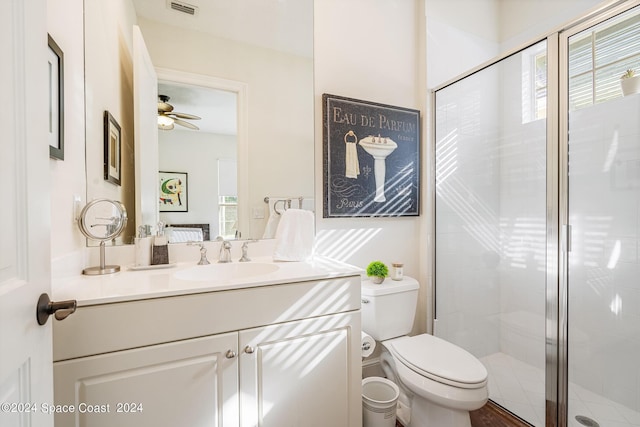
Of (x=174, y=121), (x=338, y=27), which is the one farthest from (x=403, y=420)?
(x=338, y=27)

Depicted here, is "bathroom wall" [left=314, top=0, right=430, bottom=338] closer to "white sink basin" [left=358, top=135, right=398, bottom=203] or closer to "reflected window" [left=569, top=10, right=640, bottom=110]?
"white sink basin" [left=358, top=135, right=398, bottom=203]

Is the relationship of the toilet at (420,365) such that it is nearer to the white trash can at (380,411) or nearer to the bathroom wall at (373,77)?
the white trash can at (380,411)

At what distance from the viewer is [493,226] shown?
2.00 metres

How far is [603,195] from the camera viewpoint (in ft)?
4.87

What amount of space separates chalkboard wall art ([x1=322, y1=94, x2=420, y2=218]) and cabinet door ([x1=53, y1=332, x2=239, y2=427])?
981 mm

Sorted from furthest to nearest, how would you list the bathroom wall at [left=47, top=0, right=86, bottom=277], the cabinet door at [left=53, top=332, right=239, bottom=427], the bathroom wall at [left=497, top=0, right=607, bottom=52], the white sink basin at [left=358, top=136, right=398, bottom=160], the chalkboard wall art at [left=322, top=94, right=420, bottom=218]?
the bathroom wall at [left=497, top=0, right=607, bottom=52], the white sink basin at [left=358, top=136, right=398, bottom=160], the chalkboard wall art at [left=322, top=94, right=420, bottom=218], the bathroom wall at [left=47, top=0, right=86, bottom=277], the cabinet door at [left=53, top=332, right=239, bottom=427]

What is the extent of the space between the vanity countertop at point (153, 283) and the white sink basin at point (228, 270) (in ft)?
0.07

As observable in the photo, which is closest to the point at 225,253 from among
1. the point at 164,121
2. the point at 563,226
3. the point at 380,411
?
the point at 164,121

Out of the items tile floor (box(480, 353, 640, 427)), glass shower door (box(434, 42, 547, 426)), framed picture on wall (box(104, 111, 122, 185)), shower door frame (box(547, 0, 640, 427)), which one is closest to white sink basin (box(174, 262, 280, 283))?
framed picture on wall (box(104, 111, 122, 185))

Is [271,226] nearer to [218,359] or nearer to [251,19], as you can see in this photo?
[218,359]

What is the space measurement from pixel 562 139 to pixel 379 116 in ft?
3.12

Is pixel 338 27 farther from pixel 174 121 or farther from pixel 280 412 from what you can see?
pixel 280 412

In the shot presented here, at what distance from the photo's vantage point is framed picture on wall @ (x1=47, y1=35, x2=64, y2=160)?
905 mm

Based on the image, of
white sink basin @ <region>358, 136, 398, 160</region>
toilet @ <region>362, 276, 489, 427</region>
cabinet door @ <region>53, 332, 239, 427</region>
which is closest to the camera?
cabinet door @ <region>53, 332, 239, 427</region>
